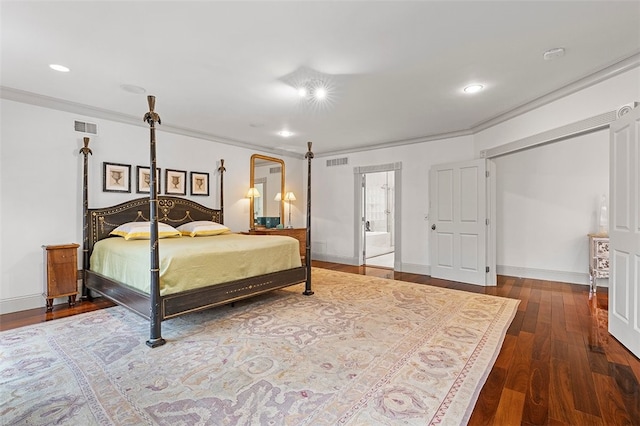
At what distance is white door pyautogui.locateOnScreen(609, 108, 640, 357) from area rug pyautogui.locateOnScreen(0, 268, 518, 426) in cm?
91

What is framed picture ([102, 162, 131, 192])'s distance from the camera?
427 cm

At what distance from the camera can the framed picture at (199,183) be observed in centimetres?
531

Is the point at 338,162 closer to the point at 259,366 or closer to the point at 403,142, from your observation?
the point at 403,142

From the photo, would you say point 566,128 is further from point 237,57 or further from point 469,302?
point 237,57

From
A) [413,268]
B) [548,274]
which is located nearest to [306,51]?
[413,268]

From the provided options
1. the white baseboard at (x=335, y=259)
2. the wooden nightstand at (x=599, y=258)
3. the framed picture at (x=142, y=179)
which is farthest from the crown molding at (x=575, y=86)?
the framed picture at (x=142, y=179)

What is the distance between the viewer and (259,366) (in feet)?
7.43

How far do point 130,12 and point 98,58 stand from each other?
960 millimetres

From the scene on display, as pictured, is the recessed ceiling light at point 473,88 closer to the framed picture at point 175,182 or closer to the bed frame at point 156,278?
the bed frame at point 156,278

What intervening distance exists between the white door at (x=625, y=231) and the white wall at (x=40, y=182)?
5795 millimetres

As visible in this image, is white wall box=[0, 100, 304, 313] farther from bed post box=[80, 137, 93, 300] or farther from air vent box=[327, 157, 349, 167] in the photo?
air vent box=[327, 157, 349, 167]

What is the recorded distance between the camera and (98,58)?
2.78 meters

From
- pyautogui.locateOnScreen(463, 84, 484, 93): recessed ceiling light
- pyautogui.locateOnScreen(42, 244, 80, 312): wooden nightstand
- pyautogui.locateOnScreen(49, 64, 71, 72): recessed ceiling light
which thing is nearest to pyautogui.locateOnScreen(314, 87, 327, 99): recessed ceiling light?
pyautogui.locateOnScreen(463, 84, 484, 93): recessed ceiling light

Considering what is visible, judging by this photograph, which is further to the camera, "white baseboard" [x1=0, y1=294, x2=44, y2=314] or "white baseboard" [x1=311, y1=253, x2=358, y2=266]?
"white baseboard" [x1=311, y1=253, x2=358, y2=266]
